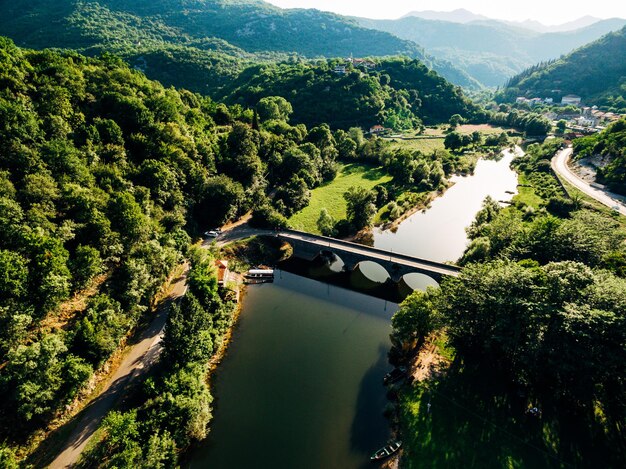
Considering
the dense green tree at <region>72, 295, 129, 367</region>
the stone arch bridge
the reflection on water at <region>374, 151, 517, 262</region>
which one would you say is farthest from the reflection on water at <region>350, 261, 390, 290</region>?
the dense green tree at <region>72, 295, 129, 367</region>

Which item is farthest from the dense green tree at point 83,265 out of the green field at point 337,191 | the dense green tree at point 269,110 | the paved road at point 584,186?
the paved road at point 584,186

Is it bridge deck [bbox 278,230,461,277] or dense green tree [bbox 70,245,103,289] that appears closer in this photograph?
dense green tree [bbox 70,245,103,289]

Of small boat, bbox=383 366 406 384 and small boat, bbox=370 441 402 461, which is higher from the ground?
small boat, bbox=370 441 402 461

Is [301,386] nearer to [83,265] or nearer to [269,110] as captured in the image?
[83,265]

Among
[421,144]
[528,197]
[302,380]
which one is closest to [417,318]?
[302,380]

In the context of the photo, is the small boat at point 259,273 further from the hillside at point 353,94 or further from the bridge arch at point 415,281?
the hillside at point 353,94

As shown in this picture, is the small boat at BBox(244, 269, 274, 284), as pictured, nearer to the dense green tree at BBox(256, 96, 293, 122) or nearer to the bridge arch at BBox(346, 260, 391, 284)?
the bridge arch at BBox(346, 260, 391, 284)

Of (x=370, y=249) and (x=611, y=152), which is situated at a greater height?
(x=611, y=152)

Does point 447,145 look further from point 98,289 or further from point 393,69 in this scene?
point 98,289

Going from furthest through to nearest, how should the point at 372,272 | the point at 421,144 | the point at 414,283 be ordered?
the point at 421,144 → the point at 372,272 → the point at 414,283
